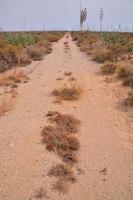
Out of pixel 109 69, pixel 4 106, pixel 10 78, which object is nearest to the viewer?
pixel 4 106

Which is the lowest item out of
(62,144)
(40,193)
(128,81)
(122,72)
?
(40,193)

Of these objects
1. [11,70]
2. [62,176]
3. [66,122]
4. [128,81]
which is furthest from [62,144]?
[11,70]

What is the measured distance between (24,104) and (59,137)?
4155 millimetres

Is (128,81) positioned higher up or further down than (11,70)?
higher up

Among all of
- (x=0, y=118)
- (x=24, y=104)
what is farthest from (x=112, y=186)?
(x=24, y=104)

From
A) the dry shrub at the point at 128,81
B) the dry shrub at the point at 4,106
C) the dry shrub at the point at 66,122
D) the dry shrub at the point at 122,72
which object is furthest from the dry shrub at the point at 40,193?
the dry shrub at the point at 122,72

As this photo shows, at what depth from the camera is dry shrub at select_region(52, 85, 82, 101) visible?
1463 cm

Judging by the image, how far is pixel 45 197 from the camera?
7.62m

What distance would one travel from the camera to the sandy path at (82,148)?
7.96 meters

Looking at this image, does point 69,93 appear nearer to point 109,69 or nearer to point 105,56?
point 109,69

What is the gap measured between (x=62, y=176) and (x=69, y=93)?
675 cm

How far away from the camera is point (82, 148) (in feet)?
32.8

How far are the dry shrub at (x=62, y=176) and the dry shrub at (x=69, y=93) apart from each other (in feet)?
19.8

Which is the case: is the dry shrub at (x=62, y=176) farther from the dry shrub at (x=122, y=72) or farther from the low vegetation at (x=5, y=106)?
the dry shrub at (x=122, y=72)
